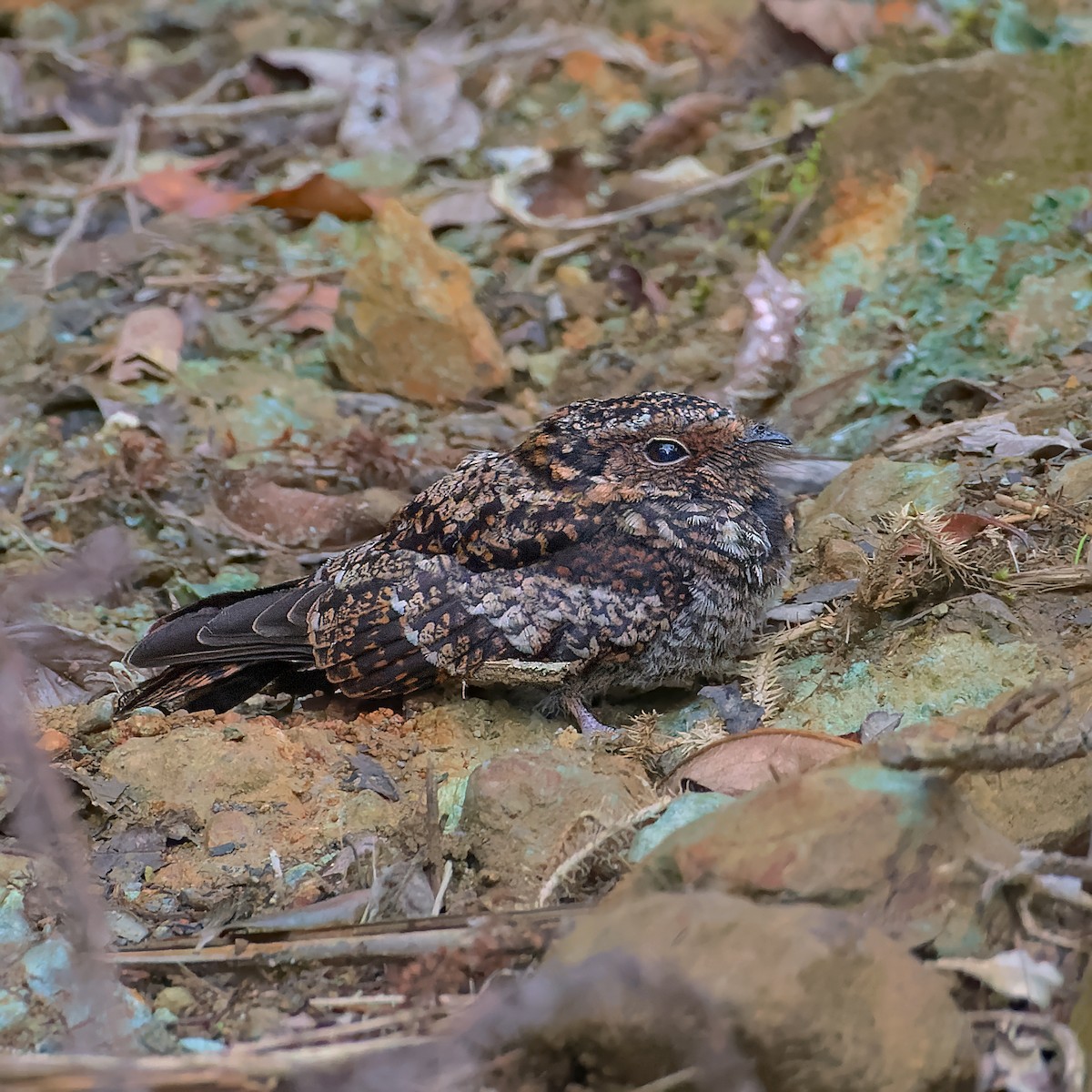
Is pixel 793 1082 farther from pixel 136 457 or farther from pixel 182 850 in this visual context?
pixel 136 457

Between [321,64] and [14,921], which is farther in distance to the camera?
[321,64]

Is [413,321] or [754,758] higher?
[754,758]

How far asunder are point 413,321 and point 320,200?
4.61 ft

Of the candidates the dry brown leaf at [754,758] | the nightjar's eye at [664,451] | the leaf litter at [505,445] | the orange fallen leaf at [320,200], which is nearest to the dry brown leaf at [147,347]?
the leaf litter at [505,445]

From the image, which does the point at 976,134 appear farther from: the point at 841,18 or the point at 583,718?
the point at 583,718

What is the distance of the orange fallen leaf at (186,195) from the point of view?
19.4 feet

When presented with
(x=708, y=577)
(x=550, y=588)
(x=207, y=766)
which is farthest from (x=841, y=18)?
(x=207, y=766)

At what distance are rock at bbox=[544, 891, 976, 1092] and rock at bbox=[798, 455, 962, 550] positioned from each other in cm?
189

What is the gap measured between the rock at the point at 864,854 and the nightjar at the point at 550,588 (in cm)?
126

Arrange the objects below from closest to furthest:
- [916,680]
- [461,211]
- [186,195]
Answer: [916,680] → [461,211] → [186,195]

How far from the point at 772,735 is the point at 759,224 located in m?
3.17

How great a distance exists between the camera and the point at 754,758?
7.96 feet

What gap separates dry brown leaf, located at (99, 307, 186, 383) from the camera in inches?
192

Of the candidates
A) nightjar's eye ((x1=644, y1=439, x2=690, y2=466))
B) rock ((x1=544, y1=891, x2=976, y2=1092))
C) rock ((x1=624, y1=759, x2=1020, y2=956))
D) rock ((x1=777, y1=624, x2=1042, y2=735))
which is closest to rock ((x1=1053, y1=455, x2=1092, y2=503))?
rock ((x1=777, y1=624, x2=1042, y2=735))
